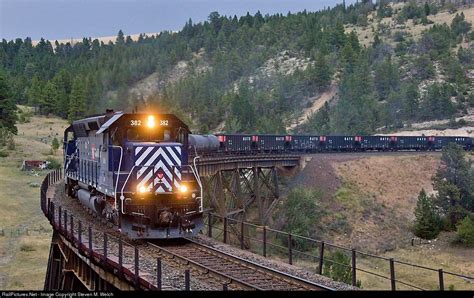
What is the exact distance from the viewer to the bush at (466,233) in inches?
1764

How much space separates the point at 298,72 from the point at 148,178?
106 metres

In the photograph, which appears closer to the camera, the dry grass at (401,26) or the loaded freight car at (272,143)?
the loaded freight car at (272,143)

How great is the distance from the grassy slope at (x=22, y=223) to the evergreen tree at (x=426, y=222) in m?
27.5

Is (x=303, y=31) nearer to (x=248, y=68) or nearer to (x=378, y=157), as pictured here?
(x=248, y=68)

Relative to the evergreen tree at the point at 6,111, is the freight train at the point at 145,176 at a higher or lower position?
lower

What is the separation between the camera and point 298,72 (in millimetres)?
122500

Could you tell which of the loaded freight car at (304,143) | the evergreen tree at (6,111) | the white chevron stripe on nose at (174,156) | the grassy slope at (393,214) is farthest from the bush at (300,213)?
the evergreen tree at (6,111)

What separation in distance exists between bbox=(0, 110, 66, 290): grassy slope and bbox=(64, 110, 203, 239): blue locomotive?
501 inches

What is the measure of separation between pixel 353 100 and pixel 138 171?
83514 mm

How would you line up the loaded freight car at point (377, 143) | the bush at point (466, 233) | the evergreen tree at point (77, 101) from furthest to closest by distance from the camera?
the evergreen tree at point (77, 101)
the loaded freight car at point (377, 143)
the bush at point (466, 233)

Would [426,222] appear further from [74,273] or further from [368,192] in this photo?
[74,273]

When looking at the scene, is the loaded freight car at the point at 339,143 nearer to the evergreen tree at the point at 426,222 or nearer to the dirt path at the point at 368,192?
the dirt path at the point at 368,192

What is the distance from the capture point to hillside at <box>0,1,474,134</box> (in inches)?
3750

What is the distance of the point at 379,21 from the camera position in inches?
Answer: 6393
